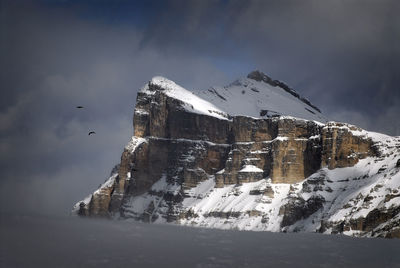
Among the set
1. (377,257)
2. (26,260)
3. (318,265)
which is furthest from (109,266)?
(377,257)

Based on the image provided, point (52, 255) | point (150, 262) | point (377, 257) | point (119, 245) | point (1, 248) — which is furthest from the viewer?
point (119, 245)

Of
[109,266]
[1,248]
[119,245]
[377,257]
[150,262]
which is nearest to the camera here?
[109,266]

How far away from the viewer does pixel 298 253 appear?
14962cm

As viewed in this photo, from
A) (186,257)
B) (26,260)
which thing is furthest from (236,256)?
(26,260)

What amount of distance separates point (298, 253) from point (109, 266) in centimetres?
5839

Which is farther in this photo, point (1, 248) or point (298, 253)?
point (298, 253)

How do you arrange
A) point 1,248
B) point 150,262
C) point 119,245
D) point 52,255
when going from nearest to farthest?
1. point 150,262
2. point 52,255
3. point 1,248
4. point 119,245

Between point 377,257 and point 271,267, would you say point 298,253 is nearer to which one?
point 377,257

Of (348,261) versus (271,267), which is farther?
(348,261)

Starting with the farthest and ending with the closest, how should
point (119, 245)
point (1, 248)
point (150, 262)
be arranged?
point (119, 245) → point (1, 248) → point (150, 262)

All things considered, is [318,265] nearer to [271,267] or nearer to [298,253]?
[271,267]

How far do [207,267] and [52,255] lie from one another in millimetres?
33859

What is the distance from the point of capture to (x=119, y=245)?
154000 millimetres

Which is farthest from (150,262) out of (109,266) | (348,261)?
(348,261)
